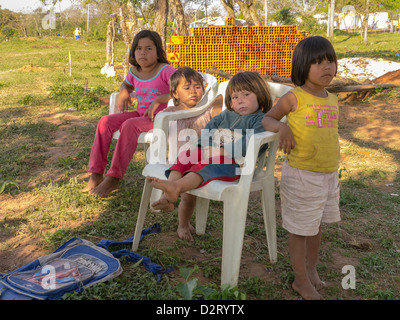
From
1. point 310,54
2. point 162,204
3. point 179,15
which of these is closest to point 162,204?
point 162,204

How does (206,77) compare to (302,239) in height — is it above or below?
above

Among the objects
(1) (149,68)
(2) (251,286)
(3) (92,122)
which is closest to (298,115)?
(2) (251,286)

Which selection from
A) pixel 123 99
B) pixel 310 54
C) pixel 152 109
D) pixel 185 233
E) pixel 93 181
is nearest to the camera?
pixel 310 54

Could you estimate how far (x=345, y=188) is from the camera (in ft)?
13.1

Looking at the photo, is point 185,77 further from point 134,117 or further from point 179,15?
point 179,15

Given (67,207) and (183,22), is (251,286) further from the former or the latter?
(183,22)

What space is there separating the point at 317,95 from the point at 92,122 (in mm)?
4862

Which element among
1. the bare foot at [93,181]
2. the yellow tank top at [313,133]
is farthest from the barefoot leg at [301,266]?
the bare foot at [93,181]

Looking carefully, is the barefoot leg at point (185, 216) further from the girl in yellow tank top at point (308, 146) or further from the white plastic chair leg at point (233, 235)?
the girl in yellow tank top at point (308, 146)

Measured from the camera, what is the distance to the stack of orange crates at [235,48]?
30.8 ft

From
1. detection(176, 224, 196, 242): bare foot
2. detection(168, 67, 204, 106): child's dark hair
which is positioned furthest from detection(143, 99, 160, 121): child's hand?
detection(176, 224, 196, 242): bare foot

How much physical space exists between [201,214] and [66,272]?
3.52 feet

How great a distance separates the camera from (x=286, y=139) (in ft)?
7.03
